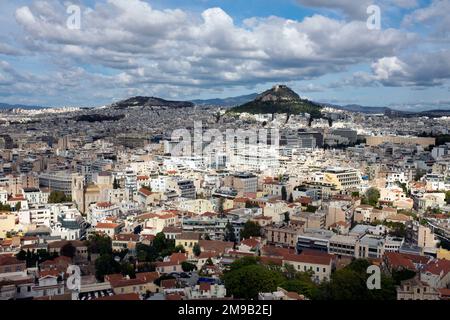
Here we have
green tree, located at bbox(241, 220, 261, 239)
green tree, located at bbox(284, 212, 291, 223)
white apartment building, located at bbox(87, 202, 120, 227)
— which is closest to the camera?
green tree, located at bbox(241, 220, 261, 239)

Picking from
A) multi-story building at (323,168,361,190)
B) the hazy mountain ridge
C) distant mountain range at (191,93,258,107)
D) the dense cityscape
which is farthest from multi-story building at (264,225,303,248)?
the hazy mountain ridge

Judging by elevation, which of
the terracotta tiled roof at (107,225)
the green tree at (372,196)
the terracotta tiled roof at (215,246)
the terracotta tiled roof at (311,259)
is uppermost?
the green tree at (372,196)

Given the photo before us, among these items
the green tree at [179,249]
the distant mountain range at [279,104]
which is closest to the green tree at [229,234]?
the green tree at [179,249]

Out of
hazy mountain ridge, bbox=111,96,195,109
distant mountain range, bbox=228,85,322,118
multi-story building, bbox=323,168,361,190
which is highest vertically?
hazy mountain ridge, bbox=111,96,195,109

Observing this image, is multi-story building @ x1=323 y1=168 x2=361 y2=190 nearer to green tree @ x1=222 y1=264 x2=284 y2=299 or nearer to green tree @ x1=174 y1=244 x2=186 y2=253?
green tree @ x1=174 y1=244 x2=186 y2=253

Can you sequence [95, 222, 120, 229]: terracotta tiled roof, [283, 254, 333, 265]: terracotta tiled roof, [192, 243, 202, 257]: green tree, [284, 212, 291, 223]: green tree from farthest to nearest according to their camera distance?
[284, 212, 291, 223]: green tree → [95, 222, 120, 229]: terracotta tiled roof → [192, 243, 202, 257]: green tree → [283, 254, 333, 265]: terracotta tiled roof

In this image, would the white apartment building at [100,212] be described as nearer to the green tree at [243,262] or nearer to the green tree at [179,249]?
the green tree at [179,249]
